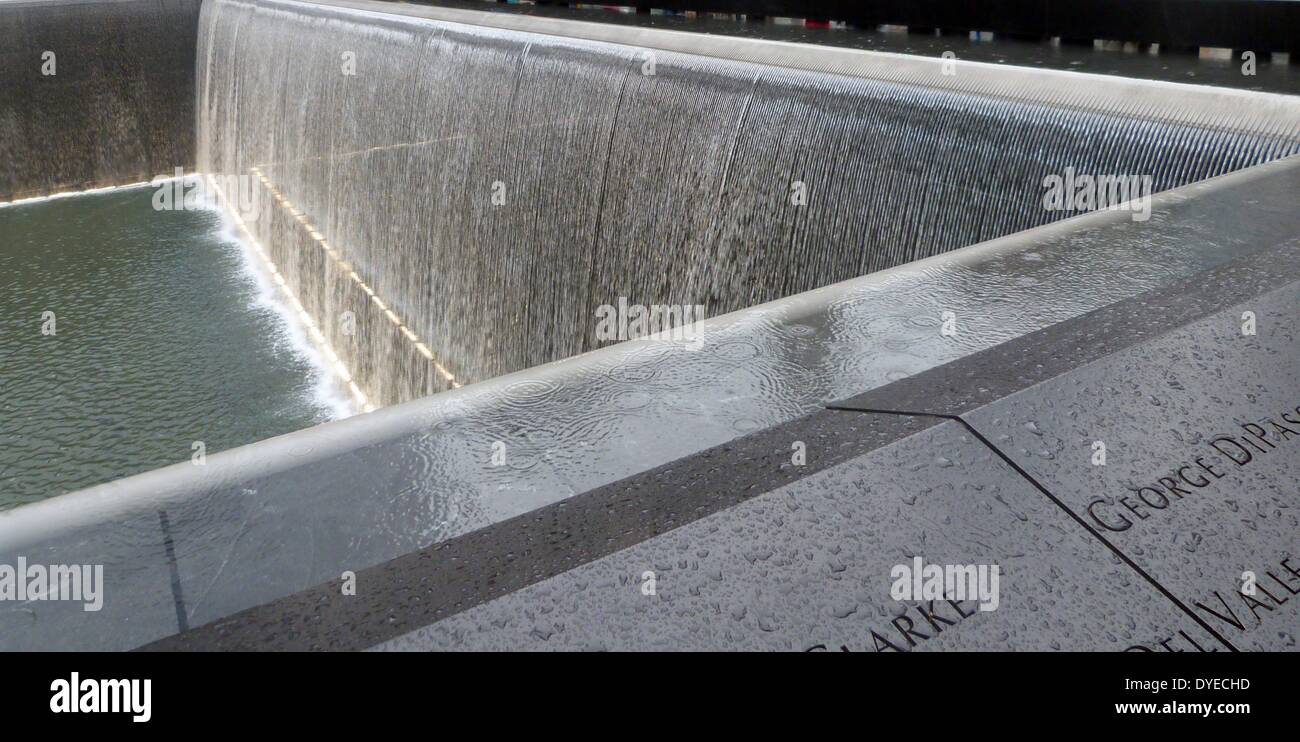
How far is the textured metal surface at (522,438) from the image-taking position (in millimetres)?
1221

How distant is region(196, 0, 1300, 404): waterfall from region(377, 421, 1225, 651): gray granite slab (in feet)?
6.99

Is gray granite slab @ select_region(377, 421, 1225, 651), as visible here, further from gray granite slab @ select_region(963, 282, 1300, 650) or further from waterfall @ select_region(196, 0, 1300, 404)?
waterfall @ select_region(196, 0, 1300, 404)

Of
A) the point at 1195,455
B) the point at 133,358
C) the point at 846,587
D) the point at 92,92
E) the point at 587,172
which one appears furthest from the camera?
the point at 92,92

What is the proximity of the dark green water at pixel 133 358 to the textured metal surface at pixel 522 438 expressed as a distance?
4691mm

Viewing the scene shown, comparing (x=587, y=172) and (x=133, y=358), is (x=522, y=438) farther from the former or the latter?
(x=133, y=358)

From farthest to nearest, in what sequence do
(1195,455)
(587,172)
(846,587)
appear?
(587,172) → (1195,455) → (846,587)

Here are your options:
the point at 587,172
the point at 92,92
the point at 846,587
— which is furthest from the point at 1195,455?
the point at 92,92

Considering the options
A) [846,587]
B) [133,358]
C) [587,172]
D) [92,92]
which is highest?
[92,92]

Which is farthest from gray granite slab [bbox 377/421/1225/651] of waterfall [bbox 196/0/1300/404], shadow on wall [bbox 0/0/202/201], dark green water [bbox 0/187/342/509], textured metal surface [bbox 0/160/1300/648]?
shadow on wall [bbox 0/0/202/201]

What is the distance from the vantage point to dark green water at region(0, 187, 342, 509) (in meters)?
5.98

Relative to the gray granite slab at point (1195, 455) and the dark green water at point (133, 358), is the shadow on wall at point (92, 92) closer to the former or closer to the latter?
the dark green water at point (133, 358)

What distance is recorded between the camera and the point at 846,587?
118 centimetres

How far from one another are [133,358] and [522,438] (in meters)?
6.43
